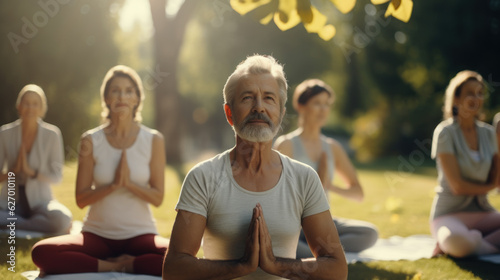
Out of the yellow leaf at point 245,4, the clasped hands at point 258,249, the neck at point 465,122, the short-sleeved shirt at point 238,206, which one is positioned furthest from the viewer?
the neck at point 465,122

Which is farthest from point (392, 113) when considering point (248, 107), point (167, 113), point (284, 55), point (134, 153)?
point (248, 107)

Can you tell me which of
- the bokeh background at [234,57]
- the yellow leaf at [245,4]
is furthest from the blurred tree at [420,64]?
the yellow leaf at [245,4]

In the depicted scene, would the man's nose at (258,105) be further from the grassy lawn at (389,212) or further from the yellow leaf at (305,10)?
the grassy lawn at (389,212)

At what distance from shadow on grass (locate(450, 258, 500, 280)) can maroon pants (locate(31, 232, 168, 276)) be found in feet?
9.31

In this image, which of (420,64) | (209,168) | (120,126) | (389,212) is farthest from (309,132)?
(420,64)

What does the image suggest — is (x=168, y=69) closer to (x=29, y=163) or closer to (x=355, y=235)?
(x=29, y=163)

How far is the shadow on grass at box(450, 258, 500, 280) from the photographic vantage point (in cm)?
485

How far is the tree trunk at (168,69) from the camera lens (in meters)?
16.5

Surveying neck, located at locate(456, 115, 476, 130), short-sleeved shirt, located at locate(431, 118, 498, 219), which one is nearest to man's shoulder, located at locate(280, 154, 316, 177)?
short-sleeved shirt, located at locate(431, 118, 498, 219)

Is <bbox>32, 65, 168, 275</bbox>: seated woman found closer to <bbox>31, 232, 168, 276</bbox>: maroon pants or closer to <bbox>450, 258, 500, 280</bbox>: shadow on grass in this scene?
<bbox>31, 232, 168, 276</bbox>: maroon pants

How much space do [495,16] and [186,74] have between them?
2176 cm

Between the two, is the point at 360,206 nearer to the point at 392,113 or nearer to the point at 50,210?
the point at 50,210

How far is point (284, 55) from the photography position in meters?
30.2

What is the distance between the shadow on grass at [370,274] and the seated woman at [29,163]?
337 cm
